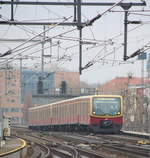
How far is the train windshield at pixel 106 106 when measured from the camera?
39.0m

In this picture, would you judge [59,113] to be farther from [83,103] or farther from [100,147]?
[100,147]

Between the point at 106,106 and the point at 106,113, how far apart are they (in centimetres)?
49

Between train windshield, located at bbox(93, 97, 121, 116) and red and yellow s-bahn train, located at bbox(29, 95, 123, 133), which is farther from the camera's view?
train windshield, located at bbox(93, 97, 121, 116)

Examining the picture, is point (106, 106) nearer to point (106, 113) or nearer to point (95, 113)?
point (106, 113)

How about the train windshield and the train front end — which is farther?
the train windshield

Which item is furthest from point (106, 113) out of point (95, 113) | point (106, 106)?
point (95, 113)

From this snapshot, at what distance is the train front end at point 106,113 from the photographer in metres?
38.7

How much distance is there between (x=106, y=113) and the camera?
39.1 metres

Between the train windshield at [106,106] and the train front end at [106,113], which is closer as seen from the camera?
the train front end at [106,113]

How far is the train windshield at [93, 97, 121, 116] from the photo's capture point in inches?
1534

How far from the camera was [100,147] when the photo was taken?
82.2 ft

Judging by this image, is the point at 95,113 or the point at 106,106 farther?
the point at 106,106

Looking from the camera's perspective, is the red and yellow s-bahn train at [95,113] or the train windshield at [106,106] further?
the train windshield at [106,106]

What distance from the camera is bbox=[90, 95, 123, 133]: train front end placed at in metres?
38.7
